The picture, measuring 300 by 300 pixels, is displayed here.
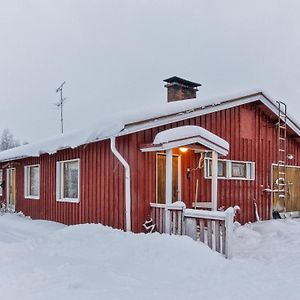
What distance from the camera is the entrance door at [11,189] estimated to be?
14617mm

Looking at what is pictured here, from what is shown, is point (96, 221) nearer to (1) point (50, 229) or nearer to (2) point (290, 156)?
(1) point (50, 229)

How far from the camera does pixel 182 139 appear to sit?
26.7ft

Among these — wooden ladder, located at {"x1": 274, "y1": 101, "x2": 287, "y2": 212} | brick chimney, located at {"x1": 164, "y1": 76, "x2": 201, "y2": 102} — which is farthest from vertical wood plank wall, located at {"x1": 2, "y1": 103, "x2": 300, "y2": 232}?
brick chimney, located at {"x1": 164, "y1": 76, "x2": 201, "y2": 102}

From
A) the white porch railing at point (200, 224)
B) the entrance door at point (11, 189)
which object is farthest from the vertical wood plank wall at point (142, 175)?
the entrance door at point (11, 189)

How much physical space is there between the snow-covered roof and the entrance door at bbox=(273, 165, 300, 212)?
104 inches

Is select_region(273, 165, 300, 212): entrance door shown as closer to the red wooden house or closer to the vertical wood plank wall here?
the red wooden house

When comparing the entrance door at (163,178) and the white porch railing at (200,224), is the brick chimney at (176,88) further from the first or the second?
the white porch railing at (200,224)

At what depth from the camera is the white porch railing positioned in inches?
270

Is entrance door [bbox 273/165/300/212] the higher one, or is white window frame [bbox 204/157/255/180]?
white window frame [bbox 204/157/255/180]

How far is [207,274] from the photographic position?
578cm

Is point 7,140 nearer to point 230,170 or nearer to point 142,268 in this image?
point 230,170

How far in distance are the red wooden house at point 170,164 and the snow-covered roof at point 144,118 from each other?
0.02m

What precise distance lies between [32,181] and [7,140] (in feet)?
207

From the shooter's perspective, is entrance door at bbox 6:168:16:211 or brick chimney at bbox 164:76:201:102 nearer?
brick chimney at bbox 164:76:201:102
